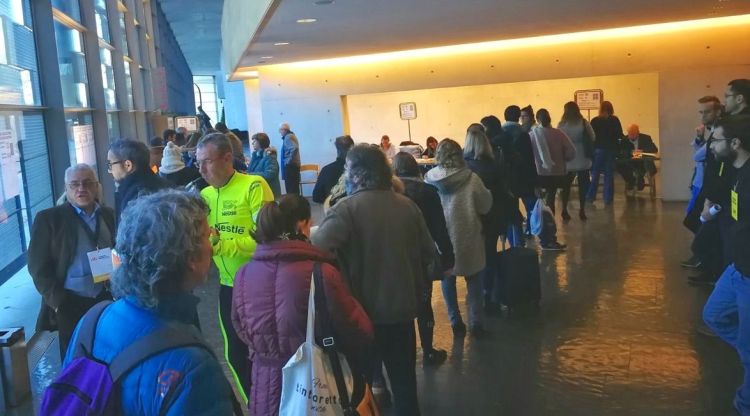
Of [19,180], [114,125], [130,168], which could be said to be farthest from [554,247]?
[114,125]

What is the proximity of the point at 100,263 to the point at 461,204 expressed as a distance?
2.58 meters

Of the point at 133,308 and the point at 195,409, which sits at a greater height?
the point at 133,308

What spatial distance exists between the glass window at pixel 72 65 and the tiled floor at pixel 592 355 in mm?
3374

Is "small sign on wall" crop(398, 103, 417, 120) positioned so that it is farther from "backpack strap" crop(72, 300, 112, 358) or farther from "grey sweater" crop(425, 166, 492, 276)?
"backpack strap" crop(72, 300, 112, 358)

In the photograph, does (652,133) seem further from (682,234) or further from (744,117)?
(744,117)

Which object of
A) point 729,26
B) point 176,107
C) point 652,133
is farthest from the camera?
point 176,107

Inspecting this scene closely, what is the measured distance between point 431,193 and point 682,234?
5.50m

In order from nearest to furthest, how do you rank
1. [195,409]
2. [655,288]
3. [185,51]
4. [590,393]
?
[195,409]
[590,393]
[655,288]
[185,51]

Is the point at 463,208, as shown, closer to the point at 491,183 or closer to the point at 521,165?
the point at 491,183

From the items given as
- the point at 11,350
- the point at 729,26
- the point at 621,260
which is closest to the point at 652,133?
the point at 729,26

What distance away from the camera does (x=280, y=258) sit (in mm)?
2699

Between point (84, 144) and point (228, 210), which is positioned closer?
point (228, 210)

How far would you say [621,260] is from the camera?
297 inches

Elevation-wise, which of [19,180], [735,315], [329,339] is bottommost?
[735,315]
